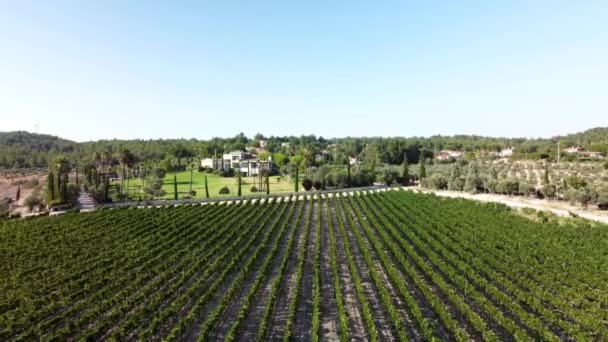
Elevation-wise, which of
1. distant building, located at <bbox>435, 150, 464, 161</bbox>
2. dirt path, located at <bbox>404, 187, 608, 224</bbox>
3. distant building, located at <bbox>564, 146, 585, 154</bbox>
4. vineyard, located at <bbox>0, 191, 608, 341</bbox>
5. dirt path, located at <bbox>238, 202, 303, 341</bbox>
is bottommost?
dirt path, located at <bbox>238, 202, 303, 341</bbox>

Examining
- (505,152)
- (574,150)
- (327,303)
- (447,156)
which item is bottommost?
(327,303)

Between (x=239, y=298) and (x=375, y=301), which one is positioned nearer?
(x=375, y=301)

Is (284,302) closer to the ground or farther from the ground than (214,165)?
closer to the ground

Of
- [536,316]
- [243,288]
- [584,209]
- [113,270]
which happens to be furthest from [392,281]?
[584,209]

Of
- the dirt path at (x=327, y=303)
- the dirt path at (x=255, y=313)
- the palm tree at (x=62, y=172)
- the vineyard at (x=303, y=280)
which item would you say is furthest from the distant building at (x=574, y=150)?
the palm tree at (x=62, y=172)

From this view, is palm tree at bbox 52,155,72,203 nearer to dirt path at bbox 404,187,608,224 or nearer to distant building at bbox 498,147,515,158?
dirt path at bbox 404,187,608,224

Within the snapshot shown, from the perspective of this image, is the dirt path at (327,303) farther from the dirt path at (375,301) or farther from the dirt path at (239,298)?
the dirt path at (239,298)

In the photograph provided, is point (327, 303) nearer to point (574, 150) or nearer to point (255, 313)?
point (255, 313)

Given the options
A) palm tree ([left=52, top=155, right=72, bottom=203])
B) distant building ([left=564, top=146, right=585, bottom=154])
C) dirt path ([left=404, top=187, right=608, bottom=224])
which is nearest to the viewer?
dirt path ([left=404, top=187, right=608, bottom=224])

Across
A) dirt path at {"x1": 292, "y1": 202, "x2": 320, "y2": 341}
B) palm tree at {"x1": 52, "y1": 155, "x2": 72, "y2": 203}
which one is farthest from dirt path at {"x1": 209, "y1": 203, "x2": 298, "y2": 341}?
palm tree at {"x1": 52, "y1": 155, "x2": 72, "y2": 203}

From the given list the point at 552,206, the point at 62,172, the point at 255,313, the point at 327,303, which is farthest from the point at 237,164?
the point at 255,313
